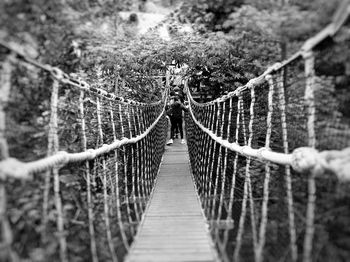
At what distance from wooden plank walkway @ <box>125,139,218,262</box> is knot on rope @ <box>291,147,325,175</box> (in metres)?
0.79

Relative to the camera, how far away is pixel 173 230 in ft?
8.91

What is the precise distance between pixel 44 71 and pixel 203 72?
3.22 metres

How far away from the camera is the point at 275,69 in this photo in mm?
1920

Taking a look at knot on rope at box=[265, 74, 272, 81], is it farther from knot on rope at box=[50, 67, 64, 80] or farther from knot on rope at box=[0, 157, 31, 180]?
knot on rope at box=[0, 157, 31, 180]

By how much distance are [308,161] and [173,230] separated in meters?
1.47

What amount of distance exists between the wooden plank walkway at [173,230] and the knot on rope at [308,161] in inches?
31.2

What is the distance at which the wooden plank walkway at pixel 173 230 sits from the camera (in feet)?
7.13

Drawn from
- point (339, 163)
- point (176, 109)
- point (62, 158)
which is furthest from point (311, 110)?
point (176, 109)

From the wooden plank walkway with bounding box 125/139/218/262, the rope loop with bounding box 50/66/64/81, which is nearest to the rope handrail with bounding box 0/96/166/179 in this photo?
the rope loop with bounding box 50/66/64/81

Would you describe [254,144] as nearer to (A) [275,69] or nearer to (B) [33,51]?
(A) [275,69]

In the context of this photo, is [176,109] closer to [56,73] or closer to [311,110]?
[56,73]

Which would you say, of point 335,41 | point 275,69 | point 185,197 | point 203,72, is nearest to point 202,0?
point 275,69

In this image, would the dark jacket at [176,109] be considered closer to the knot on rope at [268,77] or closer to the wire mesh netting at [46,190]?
the wire mesh netting at [46,190]

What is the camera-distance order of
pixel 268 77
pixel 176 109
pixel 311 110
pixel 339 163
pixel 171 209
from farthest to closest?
pixel 176 109, pixel 171 209, pixel 268 77, pixel 311 110, pixel 339 163
